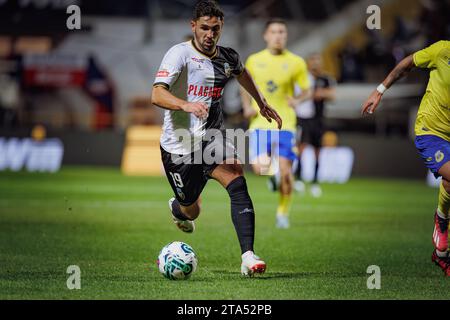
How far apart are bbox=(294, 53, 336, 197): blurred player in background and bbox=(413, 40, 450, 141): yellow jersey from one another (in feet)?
35.6

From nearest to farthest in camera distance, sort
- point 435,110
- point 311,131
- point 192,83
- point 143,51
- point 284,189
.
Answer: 1. point 192,83
2. point 435,110
3. point 284,189
4. point 311,131
5. point 143,51

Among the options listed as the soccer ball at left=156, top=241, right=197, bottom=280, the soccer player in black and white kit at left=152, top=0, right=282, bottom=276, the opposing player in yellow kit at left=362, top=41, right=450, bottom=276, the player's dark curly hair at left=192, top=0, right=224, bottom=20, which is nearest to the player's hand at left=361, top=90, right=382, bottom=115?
the opposing player in yellow kit at left=362, top=41, right=450, bottom=276

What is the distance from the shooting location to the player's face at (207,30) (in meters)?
8.52

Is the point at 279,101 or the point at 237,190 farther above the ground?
the point at 279,101

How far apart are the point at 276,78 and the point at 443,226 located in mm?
4733

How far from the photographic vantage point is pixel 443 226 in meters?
9.68

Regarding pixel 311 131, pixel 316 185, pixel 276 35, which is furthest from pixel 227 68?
pixel 311 131

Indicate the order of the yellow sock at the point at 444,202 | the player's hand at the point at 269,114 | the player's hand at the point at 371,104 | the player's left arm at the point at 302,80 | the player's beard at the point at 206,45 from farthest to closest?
the player's left arm at the point at 302,80 → the yellow sock at the point at 444,202 → the player's hand at the point at 269,114 → the player's hand at the point at 371,104 → the player's beard at the point at 206,45

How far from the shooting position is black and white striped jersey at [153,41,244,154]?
8656mm

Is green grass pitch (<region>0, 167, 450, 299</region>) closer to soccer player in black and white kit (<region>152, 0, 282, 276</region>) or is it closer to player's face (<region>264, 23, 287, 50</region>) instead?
soccer player in black and white kit (<region>152, 0, 282, 276</region>)

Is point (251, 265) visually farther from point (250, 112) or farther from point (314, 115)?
point (314, 115)

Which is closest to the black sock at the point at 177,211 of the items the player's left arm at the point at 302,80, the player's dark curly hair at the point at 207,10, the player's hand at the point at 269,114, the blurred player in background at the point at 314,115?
the player's hand at the point at 269,114

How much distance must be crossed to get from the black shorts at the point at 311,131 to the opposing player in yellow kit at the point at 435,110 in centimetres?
1127

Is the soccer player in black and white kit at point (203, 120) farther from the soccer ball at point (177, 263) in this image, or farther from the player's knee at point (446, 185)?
the player's knee at point (446, 185)
